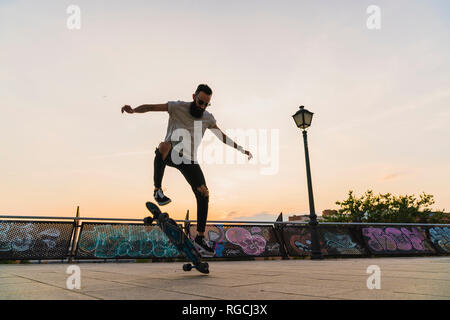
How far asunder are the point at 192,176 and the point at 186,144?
46 cm

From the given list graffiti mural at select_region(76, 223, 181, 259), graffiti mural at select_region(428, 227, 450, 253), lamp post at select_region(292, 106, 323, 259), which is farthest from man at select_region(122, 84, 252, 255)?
graffiti mural at select_region(428, 227, 450, 253)

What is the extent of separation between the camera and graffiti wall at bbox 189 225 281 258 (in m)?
10.4

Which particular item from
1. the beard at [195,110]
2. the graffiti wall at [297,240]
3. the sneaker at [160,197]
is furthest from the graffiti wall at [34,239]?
the graffiti wall at [297,240]

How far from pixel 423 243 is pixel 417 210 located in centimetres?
3259

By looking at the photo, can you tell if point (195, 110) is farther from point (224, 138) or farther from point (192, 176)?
point (192, 176)

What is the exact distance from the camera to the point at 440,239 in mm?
13953

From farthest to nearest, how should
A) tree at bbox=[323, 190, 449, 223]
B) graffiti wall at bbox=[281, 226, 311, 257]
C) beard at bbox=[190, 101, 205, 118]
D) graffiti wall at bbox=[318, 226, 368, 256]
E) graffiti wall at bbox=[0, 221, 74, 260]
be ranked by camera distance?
tree at bbox=[323, 190, 449, 223]
graffiti wall at bbox=[318, 226, 368, 256]
graffiti wall at bbox=[281, 226, 311, 257]
graffiti wall at bbox=[0, 221, 74, 260]
beard at bbox=[190, 101, 205, 118]

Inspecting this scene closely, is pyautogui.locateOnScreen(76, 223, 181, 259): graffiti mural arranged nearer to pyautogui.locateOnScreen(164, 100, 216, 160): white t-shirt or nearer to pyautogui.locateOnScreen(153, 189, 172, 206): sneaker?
pyautogui.locateOnScreen(153, 189, 172, 206): sneaker

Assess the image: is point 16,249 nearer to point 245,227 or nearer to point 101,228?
point 101,228

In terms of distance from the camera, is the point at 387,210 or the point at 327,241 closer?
the point at 327,241

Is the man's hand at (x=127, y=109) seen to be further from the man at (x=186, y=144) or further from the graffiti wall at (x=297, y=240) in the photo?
the graffiti wall at (x=297, y=240)

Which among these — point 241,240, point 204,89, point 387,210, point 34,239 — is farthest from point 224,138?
point 387,210

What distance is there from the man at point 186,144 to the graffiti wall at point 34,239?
597 cm
